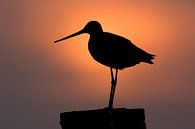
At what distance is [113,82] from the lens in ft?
50.4

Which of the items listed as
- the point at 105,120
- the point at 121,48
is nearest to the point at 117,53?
the point at 121,48

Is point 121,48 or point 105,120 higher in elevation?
point 121,48

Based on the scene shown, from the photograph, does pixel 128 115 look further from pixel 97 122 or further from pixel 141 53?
pixel 141 53

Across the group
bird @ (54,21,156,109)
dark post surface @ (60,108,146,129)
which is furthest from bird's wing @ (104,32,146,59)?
dark post surface @ (60,108,146,129)

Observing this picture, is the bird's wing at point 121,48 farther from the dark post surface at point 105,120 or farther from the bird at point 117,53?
the dark post surface at point 105,120

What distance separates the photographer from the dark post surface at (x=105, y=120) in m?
9.16

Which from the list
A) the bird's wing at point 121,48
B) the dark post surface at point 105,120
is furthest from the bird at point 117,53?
the dark post surface at point 105,120

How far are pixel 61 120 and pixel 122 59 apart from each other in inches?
248

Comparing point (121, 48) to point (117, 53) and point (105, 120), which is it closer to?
point (117, 53)

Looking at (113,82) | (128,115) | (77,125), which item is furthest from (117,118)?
(113,82)

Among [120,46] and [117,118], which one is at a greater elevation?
[120,46]

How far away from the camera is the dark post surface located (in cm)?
916

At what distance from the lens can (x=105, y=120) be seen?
30.3 feet

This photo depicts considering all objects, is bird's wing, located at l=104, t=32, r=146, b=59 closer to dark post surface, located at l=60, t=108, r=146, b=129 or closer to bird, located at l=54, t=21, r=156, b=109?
A: bird, located at l=54, t=21, r=156, b=109
